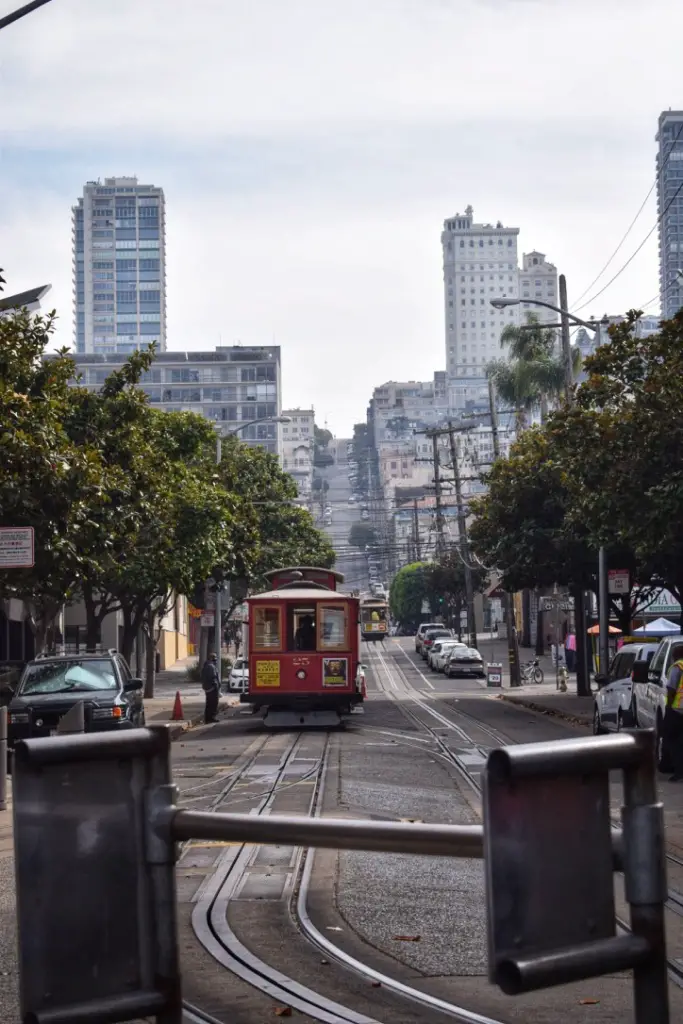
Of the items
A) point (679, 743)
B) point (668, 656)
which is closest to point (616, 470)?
point (668, 656)

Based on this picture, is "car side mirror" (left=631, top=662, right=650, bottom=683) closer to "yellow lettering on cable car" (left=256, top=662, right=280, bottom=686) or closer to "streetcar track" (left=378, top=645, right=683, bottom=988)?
"streetcar track" (left=378, top=645, right=683, bottom=988)

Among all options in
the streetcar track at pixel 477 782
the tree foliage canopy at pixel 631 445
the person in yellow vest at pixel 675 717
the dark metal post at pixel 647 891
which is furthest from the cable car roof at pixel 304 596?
the dark metal post at pixel 647 891

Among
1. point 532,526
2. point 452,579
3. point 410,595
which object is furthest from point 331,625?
point 410,595

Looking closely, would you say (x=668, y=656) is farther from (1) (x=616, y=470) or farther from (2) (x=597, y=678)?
(1) (x=616, y=470)

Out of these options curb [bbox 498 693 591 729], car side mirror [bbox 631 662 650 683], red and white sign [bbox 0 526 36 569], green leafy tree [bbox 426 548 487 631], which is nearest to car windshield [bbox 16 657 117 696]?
red and white sign [bbox 0 526 36 569]

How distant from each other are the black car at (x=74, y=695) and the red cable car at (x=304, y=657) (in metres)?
5.83

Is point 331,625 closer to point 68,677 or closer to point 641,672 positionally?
point 68,677

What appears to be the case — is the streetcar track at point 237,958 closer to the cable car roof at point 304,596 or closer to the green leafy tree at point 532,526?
the cable car roof at point 304,596

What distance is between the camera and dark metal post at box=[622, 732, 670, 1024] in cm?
352

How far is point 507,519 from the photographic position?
44406mm

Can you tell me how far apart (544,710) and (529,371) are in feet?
107

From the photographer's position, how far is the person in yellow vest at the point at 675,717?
1836 centimetres

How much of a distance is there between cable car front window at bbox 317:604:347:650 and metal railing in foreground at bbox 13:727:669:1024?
27562mm

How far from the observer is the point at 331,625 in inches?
1246
